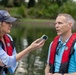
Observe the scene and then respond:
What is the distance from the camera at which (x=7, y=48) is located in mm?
3594

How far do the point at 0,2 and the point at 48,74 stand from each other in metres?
56.2

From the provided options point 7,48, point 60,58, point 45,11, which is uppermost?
point 7,48

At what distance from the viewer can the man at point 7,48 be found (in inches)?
130

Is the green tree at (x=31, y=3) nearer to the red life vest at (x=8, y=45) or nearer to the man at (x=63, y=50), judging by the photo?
the man at (x=63, y=50)

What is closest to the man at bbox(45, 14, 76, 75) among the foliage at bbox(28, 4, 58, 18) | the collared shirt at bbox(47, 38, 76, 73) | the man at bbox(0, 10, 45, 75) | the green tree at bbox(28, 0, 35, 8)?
the collared shirt at bbox(47, 38, 76, 73)

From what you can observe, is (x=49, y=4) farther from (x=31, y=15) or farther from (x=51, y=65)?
(x=51, y=65)

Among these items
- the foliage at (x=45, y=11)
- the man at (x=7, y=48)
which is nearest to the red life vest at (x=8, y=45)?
the man at (x=7, y=48)

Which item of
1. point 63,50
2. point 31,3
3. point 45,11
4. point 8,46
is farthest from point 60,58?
point 31,3

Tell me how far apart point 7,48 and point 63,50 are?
617 mm

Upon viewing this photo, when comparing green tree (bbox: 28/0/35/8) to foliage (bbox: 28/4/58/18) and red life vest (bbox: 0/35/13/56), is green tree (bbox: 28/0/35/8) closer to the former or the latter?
foliage (bbox: 28/4/58/18)

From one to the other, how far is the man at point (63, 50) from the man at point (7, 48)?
45cm

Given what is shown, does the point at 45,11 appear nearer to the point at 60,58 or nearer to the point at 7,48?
the point at 60,58

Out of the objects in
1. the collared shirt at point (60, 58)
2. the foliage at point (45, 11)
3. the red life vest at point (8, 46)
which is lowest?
the foliage at point (45, 11)

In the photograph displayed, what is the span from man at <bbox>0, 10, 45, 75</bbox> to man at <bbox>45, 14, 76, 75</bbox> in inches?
17.7
